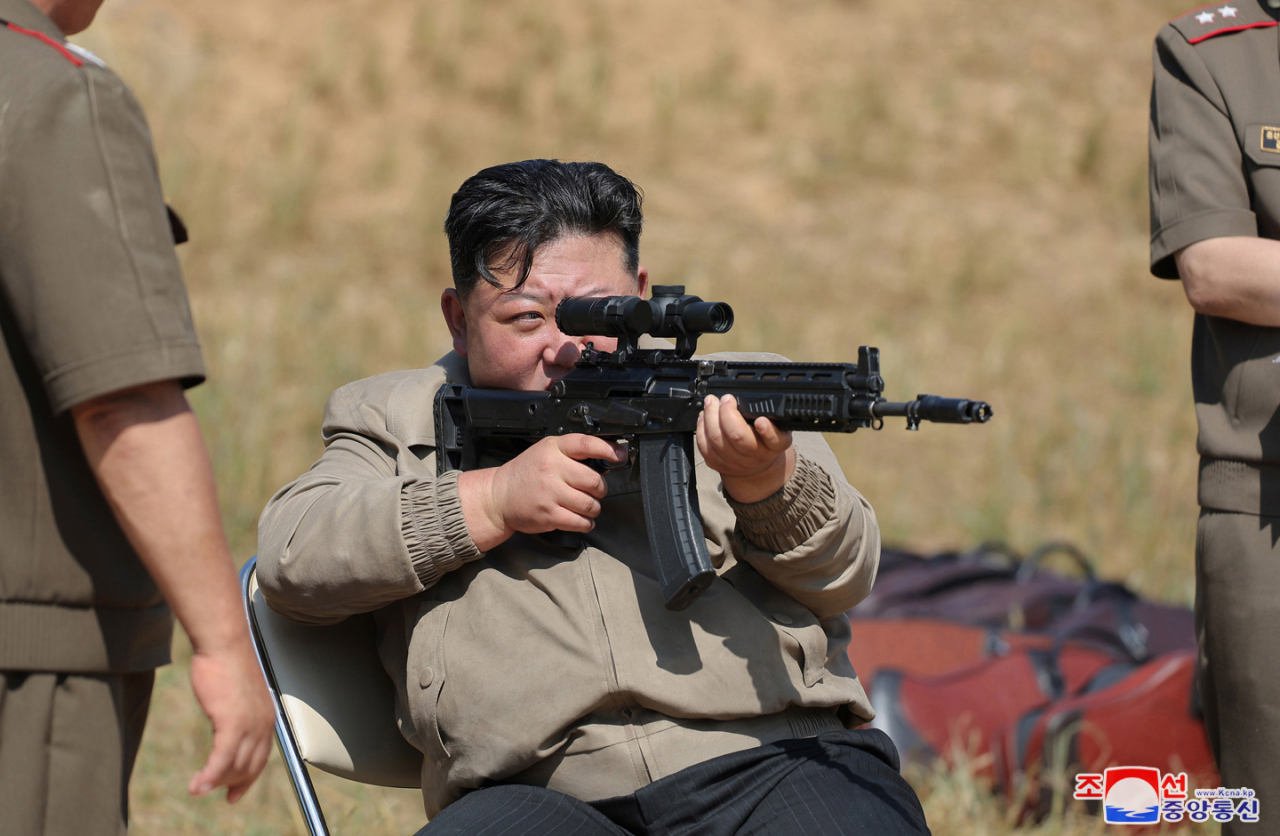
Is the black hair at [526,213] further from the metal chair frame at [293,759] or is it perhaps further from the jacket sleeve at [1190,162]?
the jacket sleeve at [1190,162]

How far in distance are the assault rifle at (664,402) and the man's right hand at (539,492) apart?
0.30ft

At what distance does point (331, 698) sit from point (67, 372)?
1187 millimetres

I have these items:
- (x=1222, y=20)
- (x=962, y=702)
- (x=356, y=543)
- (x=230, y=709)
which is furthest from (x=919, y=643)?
(x=230, y=709)

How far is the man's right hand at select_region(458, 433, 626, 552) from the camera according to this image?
213 centimetres

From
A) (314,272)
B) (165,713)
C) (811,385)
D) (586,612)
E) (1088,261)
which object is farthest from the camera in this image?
(1088,261)

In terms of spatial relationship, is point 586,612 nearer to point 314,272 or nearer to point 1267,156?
point 1267,156

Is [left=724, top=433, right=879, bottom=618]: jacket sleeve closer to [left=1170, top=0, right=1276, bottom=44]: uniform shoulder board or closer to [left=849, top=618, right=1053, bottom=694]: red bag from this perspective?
[left=1170, top=0, right=1276, bottom=44]: uniform shoulder board

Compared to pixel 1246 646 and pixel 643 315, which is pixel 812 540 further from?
pixel 1246 646

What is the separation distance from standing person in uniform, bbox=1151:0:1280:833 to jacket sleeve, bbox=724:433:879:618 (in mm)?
794

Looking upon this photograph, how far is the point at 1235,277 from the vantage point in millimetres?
2377

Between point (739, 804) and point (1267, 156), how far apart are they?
167 centimetres

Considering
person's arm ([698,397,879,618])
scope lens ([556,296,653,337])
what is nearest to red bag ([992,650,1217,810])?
person's arm ([698,397,879,618])

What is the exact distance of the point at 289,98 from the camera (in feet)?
39.6

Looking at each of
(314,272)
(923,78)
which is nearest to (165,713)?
(314,272)
